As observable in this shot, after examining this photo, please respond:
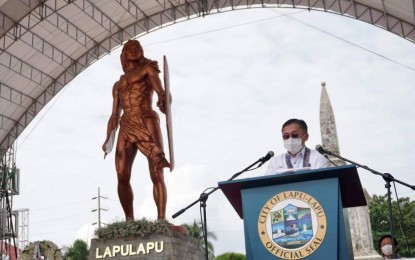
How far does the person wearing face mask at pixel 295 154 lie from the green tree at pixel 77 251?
22424 mm

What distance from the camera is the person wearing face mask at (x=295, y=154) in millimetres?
3840

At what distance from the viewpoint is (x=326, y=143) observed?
29.9 m

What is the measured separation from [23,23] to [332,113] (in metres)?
18.5

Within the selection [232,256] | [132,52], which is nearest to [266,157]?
[132,52]

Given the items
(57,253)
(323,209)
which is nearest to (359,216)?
(57,253)

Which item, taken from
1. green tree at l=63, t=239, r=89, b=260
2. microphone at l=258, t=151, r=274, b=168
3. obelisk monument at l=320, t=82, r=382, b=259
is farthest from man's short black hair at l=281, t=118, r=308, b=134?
green tree at l=63, t=239, r=89, b=260

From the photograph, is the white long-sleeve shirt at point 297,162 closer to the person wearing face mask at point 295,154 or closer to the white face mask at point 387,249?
the person wearing face mask at point 295,154

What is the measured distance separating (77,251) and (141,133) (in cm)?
1868

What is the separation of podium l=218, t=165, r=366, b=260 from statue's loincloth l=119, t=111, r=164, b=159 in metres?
4.86

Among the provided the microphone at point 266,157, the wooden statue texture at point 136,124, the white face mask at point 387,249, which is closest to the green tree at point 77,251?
the wooden statue texture at point 136,124

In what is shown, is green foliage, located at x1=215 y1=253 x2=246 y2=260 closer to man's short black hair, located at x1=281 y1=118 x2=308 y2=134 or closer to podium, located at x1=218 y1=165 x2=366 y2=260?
man's short black hair, located at x1=281 y1=118 x2=308 y2=134

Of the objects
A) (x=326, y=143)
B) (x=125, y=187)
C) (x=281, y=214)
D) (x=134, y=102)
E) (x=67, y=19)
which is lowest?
(x=281, y=214)

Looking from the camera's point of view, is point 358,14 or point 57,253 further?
point 358,14

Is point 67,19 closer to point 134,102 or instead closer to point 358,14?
point 358,14
